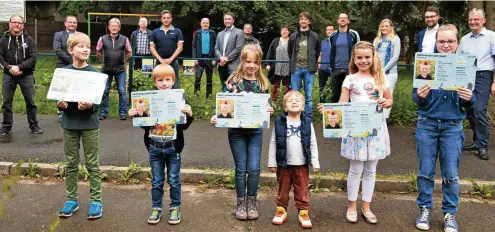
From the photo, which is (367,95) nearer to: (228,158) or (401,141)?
(228,158)

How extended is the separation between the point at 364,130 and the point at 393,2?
1938 cm

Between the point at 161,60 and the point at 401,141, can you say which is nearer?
the point at 401,141

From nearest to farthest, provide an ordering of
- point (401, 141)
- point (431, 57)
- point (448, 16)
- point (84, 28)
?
1. point (431, 57)
2. point (401, 141)
3. point (448, 16)
4. point (84, 28)

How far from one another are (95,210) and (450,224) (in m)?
3.51

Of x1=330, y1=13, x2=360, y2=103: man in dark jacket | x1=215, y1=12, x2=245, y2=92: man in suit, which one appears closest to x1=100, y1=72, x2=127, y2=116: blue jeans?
x1=215, y1=12, x2=245, y2=92: man in suit

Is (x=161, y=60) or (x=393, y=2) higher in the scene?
(x=393, y=2)

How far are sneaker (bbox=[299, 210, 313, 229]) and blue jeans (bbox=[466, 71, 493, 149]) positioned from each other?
3.79 m

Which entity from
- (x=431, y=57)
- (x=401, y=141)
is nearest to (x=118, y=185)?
(x=431, y=57)

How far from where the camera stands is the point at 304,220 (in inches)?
179

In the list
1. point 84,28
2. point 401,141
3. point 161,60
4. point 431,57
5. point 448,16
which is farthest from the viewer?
point 84,28

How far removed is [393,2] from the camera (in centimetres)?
2209

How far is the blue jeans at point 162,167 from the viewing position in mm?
4508

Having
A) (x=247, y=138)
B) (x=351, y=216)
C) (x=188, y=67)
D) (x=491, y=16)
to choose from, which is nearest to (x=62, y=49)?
(x=188, y=67)

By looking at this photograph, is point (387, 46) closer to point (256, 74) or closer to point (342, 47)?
point (342, 47)
